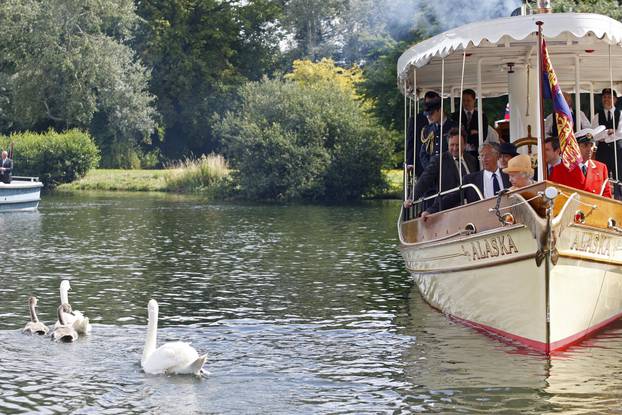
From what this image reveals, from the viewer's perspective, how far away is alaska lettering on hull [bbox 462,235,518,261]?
39.9ft

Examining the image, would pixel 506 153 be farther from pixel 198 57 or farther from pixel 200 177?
pixel 198 57

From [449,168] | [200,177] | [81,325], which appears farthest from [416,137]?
[200,177]

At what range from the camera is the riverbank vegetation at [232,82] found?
48.0m

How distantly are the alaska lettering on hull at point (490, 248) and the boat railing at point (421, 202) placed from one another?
660 mm

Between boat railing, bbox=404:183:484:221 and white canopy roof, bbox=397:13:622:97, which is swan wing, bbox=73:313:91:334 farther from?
white canopy roof, bbox=397:13:622:97

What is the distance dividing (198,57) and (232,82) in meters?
2.85

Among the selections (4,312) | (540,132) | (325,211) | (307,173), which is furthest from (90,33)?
(540,132)

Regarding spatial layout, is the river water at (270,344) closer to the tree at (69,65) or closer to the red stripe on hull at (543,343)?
the red stripe on hull at (543,343)

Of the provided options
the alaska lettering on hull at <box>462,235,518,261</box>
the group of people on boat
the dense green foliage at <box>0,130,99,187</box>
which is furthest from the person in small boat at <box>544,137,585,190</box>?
the dense green foliage at <box>0,130,99,187</box>

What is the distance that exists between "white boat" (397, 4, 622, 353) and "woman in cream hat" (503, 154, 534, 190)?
→ 0.76 ft

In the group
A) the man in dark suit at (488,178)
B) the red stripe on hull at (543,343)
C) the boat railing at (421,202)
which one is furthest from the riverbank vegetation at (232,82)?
the red stripe on hull at (543,343)

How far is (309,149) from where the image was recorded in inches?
1892

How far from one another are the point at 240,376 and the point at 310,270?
9332 millimetres

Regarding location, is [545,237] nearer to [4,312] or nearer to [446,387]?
[446,387]
